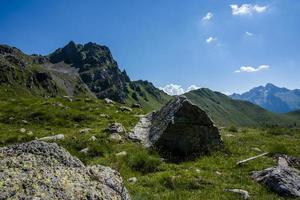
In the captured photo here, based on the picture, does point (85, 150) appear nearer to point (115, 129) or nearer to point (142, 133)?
point (115, 129)

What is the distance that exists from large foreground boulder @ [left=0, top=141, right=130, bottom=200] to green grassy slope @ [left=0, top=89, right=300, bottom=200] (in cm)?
300

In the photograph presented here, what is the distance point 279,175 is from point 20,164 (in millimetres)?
11132

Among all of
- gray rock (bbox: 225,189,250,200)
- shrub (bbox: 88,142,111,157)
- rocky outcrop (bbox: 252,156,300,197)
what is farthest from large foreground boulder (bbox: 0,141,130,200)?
shrub (bbox: 88,142,111,157)

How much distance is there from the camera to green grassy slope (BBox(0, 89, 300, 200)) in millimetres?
14594

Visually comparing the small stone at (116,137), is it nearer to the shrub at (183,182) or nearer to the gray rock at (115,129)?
the gray rock at (115,129)

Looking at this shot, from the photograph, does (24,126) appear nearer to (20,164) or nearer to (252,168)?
(252,168)

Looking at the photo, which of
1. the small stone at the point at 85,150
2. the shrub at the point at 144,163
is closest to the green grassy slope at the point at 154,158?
the shrub at the point at 144,163

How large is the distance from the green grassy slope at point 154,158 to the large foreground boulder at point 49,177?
3004mm

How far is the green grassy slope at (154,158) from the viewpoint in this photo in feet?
47.9

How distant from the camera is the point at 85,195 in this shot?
8156 millimetres

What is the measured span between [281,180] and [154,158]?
6.47m

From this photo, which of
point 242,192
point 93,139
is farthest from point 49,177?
point 93,139

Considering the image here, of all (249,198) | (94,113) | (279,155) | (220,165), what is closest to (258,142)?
(279,155)

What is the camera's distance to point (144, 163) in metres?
18.2
